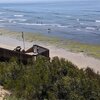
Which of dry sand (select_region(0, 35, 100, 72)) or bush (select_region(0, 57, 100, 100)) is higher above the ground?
bush (select_region(0, 57, 100, 100))

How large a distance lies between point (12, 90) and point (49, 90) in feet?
4.64

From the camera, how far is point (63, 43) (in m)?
39.8

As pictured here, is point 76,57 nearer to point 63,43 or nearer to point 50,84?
point 63,43

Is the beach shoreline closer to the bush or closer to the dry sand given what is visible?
the dry sand

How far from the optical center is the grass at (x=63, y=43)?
35.1 m

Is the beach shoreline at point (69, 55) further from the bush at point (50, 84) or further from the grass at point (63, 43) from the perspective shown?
the bush at point (50, 84)

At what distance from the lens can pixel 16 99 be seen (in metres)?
9.87

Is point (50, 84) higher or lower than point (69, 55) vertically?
higher

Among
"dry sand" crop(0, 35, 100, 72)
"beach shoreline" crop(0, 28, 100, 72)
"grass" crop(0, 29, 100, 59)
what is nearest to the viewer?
"dry sand" crop(0, 35, 100, 72)

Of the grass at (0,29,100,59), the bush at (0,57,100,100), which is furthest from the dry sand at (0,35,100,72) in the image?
the bush at (0,57,100,100)

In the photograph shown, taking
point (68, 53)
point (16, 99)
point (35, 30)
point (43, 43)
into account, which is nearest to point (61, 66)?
point (16, 99)

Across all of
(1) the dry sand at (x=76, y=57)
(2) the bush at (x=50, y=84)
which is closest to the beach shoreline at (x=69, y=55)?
(1) the dry sand at (x=76, y=57)

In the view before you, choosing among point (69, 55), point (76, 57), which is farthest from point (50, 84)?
point (69, 55)

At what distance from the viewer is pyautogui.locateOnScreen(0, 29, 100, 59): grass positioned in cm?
3513
